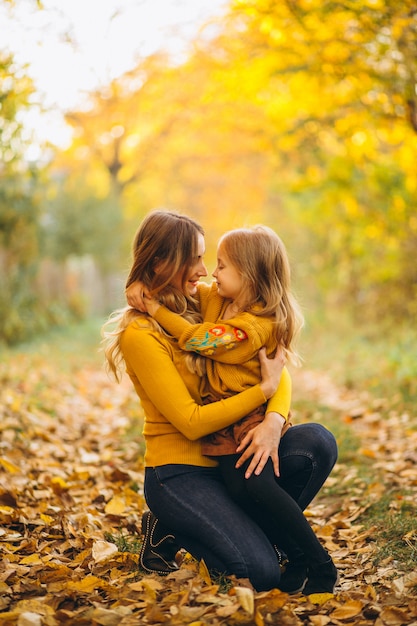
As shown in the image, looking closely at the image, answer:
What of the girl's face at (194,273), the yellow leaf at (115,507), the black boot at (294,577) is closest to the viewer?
the black boot at (294,577)

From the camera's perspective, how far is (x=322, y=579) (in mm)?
3068

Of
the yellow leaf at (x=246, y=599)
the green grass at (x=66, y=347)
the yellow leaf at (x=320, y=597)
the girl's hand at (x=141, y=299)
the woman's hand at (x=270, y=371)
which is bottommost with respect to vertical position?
the green grass at (x=66, y=347)

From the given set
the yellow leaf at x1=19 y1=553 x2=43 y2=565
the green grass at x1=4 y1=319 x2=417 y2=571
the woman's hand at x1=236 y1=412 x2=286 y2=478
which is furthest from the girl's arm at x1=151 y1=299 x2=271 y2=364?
the yellow leaf at x1=19 y1=553 x2=43 y2=565

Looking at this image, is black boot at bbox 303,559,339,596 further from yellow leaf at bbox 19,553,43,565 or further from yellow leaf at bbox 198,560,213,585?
yellow leaf at bbox 19,553,43,565

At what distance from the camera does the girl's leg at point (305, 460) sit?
3.26 m

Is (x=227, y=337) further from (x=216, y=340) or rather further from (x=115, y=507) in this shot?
(x=115, y=507)

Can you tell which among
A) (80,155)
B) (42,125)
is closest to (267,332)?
(42,125)

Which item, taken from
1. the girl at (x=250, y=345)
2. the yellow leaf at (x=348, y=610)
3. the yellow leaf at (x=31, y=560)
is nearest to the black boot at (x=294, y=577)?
the girl at (x=250, y=345)

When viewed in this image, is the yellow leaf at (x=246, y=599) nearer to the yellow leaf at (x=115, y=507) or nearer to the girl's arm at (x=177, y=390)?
the girl's arm at (x=177, y=390)

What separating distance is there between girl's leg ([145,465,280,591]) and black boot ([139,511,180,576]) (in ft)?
0.35

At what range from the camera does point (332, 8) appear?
6.80 metres

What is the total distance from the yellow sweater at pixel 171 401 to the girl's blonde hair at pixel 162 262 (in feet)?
0.24

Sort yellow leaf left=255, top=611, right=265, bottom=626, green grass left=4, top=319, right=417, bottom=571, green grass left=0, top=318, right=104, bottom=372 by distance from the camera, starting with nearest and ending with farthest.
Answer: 1. yellow leaf left=255, top=611, right=265, bottom=626
2. green grass left=4, top=319, right=417, bottom=571
3. green grass left=0, top=318, right=104, bottom=372

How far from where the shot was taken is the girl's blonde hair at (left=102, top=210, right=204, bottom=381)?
3330 mm
